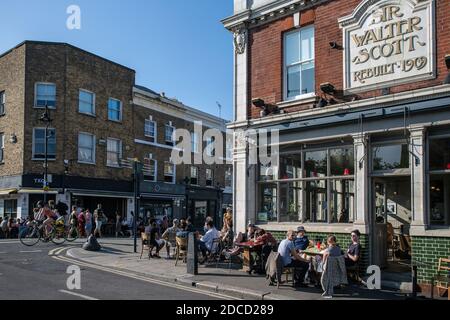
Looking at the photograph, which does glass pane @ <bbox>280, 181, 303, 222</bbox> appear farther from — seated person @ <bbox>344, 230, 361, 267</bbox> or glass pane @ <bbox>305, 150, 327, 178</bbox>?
seated person @ <bbox>344, 230, 361, 267</bbox>

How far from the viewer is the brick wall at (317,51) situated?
1070 cm

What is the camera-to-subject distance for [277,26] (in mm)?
13891

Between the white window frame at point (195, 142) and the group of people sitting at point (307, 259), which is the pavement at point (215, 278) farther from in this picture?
the white window frame at point (195, 142)

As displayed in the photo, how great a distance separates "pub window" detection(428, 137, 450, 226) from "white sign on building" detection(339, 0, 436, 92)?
1602mm

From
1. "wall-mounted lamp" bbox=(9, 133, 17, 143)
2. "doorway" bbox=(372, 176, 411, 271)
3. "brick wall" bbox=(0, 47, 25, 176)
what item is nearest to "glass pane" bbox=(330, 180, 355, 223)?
"doorway" bbox=(372, 176, 411, 271)

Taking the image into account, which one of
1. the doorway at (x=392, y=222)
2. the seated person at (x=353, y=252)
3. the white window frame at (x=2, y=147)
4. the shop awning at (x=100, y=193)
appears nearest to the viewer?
the seated person at (x=353, y=252)

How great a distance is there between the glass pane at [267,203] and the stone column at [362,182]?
2.69 metres

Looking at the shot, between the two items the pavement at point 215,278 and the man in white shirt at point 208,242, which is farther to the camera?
the man in white shirt at point 208,242

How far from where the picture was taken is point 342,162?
12297mm

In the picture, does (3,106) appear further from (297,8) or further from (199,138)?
(297,8)

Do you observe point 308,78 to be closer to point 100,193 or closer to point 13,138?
point 100,193

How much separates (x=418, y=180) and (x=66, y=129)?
23.0 m

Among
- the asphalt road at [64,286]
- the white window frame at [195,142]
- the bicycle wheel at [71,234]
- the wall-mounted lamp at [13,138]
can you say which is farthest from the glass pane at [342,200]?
the white window frame at [195,142]

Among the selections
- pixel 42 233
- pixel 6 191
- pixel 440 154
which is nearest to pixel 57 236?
pixel 42 233
